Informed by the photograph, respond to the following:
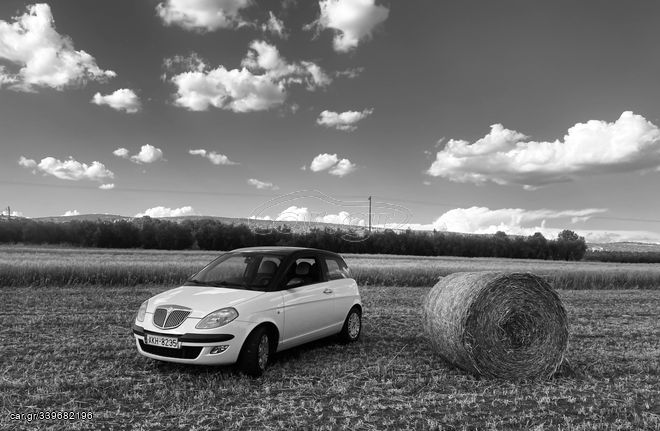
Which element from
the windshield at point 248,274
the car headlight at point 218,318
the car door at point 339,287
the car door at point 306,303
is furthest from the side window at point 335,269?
the car headlight at point 218,318

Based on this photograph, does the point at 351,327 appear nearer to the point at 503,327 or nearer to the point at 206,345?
the point at 503,327

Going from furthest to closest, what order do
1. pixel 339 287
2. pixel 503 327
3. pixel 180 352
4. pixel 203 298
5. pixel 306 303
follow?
1. pixel 339 287
2. pixel 306 303
3. pixel 503 327
4. pixel 203 298
5. pixel 180 352

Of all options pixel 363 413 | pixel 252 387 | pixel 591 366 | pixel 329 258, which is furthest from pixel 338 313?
pixel 591 366

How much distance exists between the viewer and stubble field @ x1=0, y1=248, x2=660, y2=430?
5.24 m

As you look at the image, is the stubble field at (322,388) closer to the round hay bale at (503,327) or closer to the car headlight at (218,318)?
the round hay bale at (503,327)

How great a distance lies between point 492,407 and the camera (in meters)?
5.79

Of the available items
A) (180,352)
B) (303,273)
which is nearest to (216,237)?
(303,273)

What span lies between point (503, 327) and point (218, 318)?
405cm

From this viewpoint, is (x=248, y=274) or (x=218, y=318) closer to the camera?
(x=218, y=318)

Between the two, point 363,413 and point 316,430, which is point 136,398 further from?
point 363,413

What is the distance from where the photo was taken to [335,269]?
9102 mm

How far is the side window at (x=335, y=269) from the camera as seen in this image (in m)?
8.84

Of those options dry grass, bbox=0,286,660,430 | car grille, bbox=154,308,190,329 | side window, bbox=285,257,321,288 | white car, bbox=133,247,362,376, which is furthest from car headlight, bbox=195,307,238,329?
side window, bbox=285,257,321,288

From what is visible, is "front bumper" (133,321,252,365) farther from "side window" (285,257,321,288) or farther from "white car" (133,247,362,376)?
"side window" (285,257,321,288)
